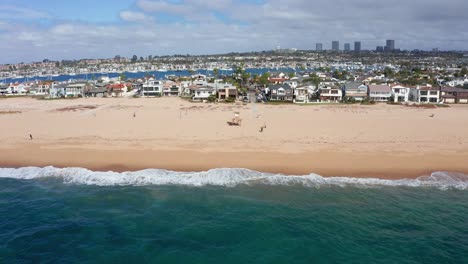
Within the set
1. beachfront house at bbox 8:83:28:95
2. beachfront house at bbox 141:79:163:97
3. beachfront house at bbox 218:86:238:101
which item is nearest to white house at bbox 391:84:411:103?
beachfront house at bbox 218:86:238:101

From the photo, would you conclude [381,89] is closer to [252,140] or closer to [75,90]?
[252,140]

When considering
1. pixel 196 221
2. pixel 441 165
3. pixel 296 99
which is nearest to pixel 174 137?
pixel 196 221

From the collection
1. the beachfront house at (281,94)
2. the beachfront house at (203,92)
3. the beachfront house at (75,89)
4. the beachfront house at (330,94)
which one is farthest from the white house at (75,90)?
the beachfront house at (330,94)

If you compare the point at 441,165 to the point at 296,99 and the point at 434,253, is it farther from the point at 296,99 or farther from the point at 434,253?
the point at 296,99

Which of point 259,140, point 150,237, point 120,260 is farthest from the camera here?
point 259,140

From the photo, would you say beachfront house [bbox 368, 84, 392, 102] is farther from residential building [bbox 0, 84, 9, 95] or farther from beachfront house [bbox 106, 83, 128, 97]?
residential building [bbox 0, 84, 9, 95]
